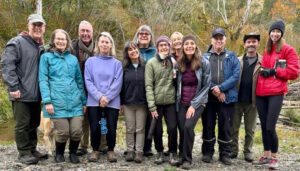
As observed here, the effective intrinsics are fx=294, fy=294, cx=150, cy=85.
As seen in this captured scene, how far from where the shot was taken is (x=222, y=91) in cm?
527

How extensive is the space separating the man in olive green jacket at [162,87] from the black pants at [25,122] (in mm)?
2030

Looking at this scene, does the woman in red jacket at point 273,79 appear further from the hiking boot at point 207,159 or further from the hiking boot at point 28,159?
the hiking boot at point 28,159

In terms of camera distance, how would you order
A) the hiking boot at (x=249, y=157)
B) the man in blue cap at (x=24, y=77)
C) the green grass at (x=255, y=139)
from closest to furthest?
the man in blue cap at (x=24, y=77) → the hiking boot at (x=249, y=157) → the green grass at (x=255, y=139)

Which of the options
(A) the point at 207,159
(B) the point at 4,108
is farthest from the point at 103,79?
(B) the point at 4,108

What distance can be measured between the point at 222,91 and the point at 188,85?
26.4 inches

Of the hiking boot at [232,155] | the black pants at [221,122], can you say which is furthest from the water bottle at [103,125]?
the hiking boot at [232,155]

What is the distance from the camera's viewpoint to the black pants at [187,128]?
16.4ft

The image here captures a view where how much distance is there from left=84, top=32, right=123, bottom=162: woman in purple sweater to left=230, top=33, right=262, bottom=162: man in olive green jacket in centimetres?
238

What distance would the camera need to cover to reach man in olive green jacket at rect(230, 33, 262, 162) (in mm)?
A: 5641

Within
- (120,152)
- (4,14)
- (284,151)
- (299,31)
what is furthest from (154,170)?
(299,31)

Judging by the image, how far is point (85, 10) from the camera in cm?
1698

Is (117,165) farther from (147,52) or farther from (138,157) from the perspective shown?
(147,52)

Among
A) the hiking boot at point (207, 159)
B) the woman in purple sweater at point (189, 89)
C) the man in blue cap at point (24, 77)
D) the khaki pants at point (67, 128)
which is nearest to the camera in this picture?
the man in blue cap at point (24, 77)

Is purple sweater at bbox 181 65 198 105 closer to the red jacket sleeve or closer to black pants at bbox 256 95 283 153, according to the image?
black pants at bbox 256 95 283 153
